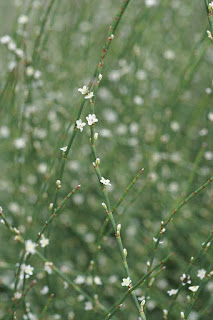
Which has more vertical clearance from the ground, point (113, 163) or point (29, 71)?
point (29, 71)

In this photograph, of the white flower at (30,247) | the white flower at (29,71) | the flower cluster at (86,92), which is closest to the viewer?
the flower cluster at (86,92)

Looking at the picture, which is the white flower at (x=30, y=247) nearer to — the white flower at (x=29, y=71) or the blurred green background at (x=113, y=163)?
the blurred green background at (x=113, y=163)

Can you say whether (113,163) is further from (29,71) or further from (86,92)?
(86,92)

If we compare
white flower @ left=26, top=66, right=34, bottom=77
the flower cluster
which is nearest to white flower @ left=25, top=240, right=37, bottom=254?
the flower cluster

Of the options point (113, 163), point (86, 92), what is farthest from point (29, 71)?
point (86, 92)

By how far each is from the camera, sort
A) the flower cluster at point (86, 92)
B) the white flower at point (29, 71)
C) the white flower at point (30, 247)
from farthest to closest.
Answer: the white flower at point (29, 71), the white flower at point (30, 247), the flower cluster at point (86, 92)

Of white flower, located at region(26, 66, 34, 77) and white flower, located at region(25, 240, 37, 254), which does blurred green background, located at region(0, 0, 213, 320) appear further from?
white flower, located at region(25, 240, 37, 254)

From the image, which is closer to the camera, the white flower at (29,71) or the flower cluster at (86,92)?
the flower cluster at (86,92)

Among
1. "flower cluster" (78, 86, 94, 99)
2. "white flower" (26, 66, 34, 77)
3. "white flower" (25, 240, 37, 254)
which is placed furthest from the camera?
"white flower" (26, 66, 34, 77)

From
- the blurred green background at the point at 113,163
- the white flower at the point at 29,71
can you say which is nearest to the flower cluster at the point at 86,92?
the blurred green background at the point at 113,163

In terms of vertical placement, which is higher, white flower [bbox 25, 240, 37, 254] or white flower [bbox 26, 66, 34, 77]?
white flower [bbox 26, 66, 34, 77]

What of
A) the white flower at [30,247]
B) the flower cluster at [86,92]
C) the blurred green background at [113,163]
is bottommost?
the white flower at [30,247]

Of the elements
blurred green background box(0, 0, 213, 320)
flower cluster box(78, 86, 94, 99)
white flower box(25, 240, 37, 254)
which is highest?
blurred green background box(0, 0, 213, 320)

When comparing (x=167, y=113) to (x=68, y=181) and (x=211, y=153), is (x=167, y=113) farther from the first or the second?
(x=68, y=181)
